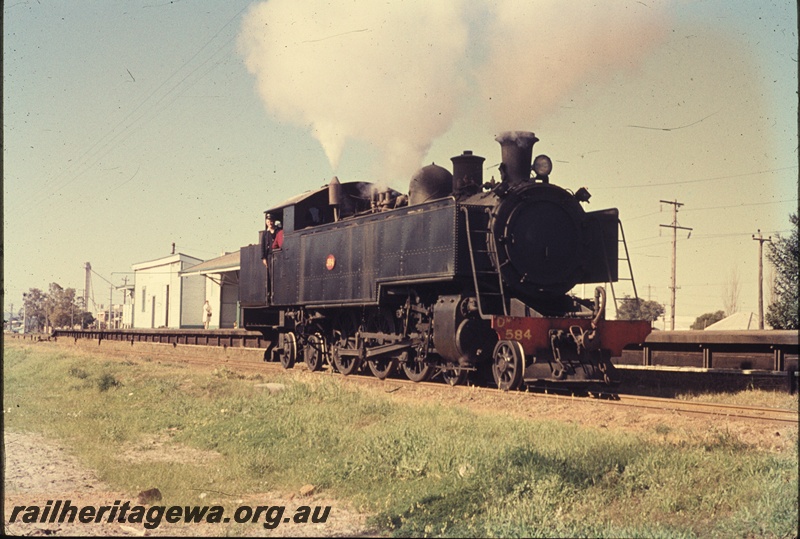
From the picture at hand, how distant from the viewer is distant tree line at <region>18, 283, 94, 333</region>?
287 feet

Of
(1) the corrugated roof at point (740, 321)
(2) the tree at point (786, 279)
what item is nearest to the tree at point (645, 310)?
(1) the corrugated roof at point (740, 321)

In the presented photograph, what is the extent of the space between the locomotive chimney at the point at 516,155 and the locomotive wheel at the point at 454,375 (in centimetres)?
317

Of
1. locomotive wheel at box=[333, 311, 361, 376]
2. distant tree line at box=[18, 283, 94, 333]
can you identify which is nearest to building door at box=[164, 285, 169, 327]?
distant tree line at box=[18, 283, 94, 333]

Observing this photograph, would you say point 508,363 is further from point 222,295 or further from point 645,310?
point 645,310

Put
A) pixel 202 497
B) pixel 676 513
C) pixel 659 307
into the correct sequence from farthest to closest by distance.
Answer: pixel 659 307 < pixel 202 497 < pixel 676 513

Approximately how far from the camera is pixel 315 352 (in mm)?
17438

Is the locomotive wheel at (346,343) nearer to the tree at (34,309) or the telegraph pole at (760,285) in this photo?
the telegraph pole at (760,285)

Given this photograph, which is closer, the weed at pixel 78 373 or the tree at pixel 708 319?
the weed at pixel 78 373

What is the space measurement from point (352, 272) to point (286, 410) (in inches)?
200

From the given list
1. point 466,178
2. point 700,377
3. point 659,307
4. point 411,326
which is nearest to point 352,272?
point 411,326

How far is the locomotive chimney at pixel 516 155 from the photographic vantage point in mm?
12539

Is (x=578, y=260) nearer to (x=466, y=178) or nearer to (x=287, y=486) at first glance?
(x=466, y=178)

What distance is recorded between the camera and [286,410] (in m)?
10.4

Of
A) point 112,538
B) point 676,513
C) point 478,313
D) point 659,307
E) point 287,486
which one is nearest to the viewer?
point 112,538
